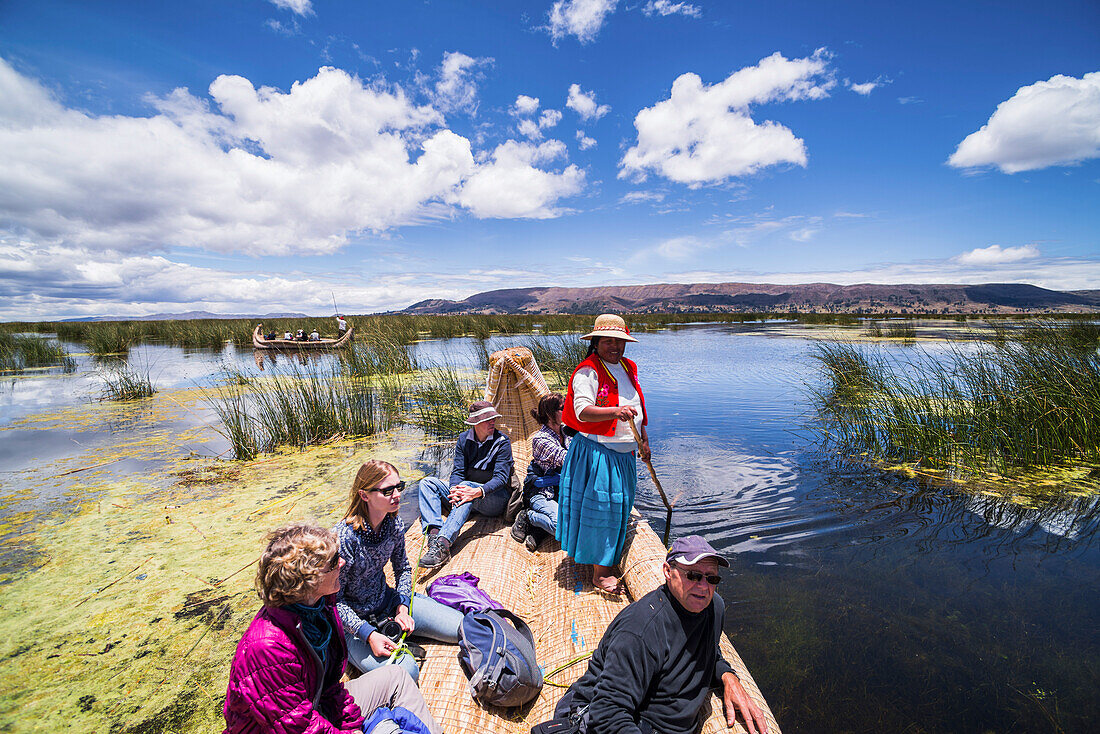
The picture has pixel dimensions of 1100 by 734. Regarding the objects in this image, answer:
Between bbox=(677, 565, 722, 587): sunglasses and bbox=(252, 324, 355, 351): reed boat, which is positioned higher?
bbox=(677, 565, 722, 587): sunglasses

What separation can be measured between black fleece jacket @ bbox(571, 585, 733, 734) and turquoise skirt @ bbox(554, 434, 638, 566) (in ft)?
3.17

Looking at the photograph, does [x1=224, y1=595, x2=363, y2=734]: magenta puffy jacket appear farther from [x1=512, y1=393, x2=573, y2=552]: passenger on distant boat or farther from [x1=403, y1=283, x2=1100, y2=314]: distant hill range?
[x1=403, y1=283, x2=1100, y2=314]: distant hill range

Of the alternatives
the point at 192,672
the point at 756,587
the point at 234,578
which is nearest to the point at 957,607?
the point at 756,587

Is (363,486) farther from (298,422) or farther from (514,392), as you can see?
(298,422)

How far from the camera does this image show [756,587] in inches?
132

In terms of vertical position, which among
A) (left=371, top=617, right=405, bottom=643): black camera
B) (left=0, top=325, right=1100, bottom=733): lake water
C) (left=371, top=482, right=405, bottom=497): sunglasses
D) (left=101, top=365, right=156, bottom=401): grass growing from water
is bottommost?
(left=0, top=325, right=1100, bottom=733): lake water

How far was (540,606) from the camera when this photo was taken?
8.84ft

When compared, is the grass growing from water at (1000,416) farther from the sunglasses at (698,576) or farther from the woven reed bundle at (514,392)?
Answer: the sunglasses at (698,576)

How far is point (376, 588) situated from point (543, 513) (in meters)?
1.34

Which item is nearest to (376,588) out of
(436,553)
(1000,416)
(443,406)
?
(436,553)

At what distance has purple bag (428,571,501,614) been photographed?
2268 millimetres

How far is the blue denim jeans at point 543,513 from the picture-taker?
3180 mm

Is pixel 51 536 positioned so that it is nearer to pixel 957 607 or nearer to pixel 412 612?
pixel 412 612

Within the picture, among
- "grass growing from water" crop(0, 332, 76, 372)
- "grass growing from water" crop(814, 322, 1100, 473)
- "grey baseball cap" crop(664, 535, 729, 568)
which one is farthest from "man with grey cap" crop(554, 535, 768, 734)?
"grass growing from water" crop(0, 332, 76, 372)
